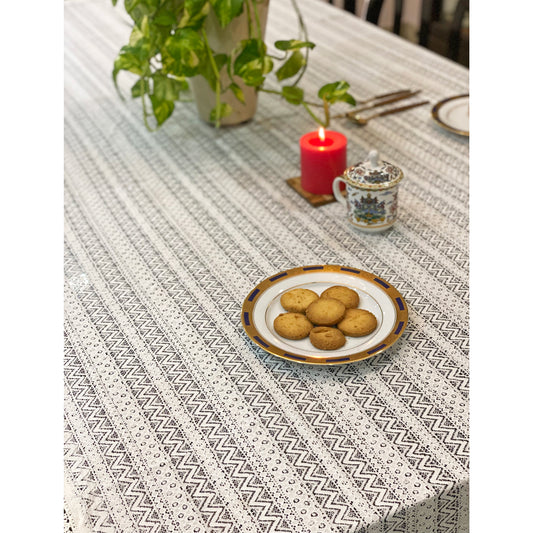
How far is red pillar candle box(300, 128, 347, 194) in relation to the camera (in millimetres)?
1155

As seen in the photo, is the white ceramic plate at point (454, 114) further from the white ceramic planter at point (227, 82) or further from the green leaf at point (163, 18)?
the green leaf at point (163, 18)

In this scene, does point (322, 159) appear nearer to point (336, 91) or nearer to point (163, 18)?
point (336, 91)

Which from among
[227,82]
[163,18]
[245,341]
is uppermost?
[163,18]

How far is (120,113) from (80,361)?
82cm

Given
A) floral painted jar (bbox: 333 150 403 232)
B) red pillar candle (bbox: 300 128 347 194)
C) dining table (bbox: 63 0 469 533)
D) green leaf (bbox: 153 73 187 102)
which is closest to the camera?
dining table (bbox: 63 0 469 533)

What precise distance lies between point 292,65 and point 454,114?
0.35 metres

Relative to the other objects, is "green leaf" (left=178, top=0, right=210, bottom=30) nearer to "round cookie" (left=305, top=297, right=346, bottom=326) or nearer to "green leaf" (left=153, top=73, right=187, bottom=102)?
"green leaf" (left=153, top=73, right=187, bottom=102)

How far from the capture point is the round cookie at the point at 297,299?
860 mm

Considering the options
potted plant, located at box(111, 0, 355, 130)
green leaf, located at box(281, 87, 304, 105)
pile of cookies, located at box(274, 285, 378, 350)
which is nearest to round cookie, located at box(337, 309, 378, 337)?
pile of cookies, located at box(274, 285, 378, 350)

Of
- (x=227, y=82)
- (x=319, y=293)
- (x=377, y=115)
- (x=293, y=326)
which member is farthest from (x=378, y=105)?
(x=293, y=326)

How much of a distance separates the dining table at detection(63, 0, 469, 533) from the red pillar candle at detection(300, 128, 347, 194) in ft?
Answer: 0.12

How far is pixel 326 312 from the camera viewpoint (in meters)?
0.83

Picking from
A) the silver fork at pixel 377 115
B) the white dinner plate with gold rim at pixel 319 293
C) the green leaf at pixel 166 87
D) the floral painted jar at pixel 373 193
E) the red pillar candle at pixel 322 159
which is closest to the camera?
the white dinner plate with gold rim at pixel 319 293

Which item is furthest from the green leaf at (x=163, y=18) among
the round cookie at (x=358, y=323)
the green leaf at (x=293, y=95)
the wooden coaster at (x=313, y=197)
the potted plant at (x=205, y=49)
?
the round cookie at (x=358, y=323)
